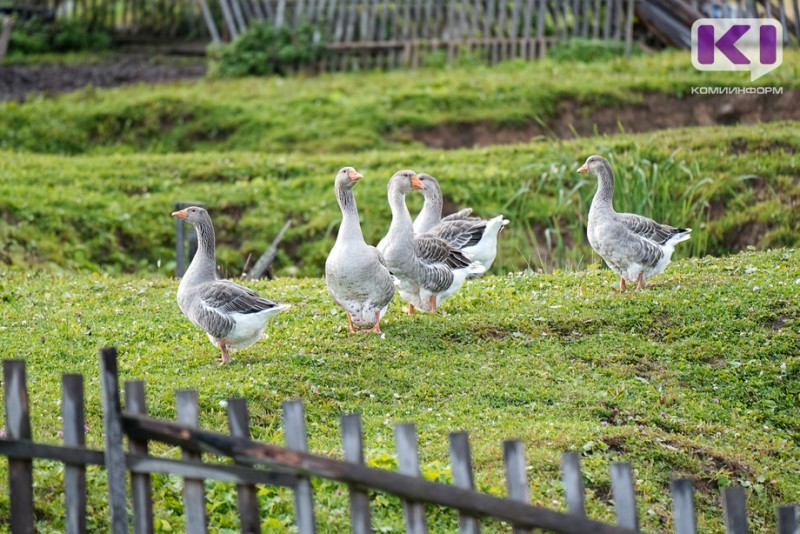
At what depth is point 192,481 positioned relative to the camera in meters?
5.14

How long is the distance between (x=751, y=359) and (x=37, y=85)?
17862 mm

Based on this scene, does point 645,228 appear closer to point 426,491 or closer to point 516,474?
point 516,474

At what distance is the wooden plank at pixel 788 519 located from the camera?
467 centimetres

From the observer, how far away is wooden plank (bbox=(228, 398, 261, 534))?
198 inches

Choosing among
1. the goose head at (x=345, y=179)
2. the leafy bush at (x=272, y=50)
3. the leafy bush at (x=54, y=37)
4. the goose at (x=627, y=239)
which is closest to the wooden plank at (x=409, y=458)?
the goose head at (x=345, y=179)

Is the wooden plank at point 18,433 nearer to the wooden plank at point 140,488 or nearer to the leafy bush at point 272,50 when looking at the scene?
the wooden plank at point 140,488

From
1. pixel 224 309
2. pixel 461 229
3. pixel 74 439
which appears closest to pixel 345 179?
pixel 224 309

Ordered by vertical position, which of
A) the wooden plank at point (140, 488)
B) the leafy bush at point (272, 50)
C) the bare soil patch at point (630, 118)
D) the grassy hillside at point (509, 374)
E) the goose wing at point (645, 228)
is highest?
the leafy bush at point (272, 50)

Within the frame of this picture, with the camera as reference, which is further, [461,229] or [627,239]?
[461,229]

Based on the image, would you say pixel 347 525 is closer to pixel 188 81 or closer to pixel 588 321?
pixel 588 321

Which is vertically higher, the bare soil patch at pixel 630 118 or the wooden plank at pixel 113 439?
the bare soil patch at pixel 630 118

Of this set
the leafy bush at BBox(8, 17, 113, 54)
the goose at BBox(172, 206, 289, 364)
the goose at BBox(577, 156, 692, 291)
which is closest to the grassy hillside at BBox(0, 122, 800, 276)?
the goose at BBox(577, 156, 692, 291)

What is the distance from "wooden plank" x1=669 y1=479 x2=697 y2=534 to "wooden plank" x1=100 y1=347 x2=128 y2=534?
2684 millimetres

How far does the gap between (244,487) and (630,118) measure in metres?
14.7
